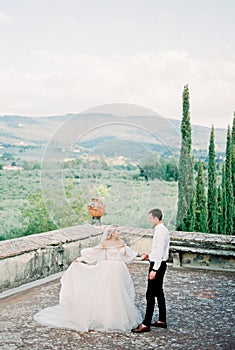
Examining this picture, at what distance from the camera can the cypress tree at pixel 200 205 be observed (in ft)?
55.3

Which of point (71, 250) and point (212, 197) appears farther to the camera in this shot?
point (212, 197)

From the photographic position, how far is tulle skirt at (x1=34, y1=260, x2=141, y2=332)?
17.5 feet

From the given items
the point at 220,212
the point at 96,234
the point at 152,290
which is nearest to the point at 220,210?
the point at 220,212

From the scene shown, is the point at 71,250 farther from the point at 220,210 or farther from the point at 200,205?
the point at 220,210

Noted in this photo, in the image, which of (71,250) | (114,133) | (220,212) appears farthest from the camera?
(220,212)

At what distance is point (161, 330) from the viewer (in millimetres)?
5359

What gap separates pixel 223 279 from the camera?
311 inches

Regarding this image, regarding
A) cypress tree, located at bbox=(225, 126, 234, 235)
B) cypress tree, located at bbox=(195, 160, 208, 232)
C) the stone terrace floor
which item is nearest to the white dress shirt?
the stone terrace floor

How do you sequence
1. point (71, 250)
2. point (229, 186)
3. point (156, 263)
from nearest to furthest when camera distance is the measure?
point (156, 263)
point (71, 250)
point (229, 186)

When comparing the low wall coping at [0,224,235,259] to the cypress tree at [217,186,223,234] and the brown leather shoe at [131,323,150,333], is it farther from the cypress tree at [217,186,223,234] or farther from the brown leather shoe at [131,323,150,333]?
the cypress tree at [217,186,223,234]

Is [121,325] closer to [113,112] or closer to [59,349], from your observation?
[59,349]

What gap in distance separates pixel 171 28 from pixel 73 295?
1103cm

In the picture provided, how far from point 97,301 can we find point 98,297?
0.13ft

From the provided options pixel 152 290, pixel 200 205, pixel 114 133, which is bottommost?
pixel 152 290
